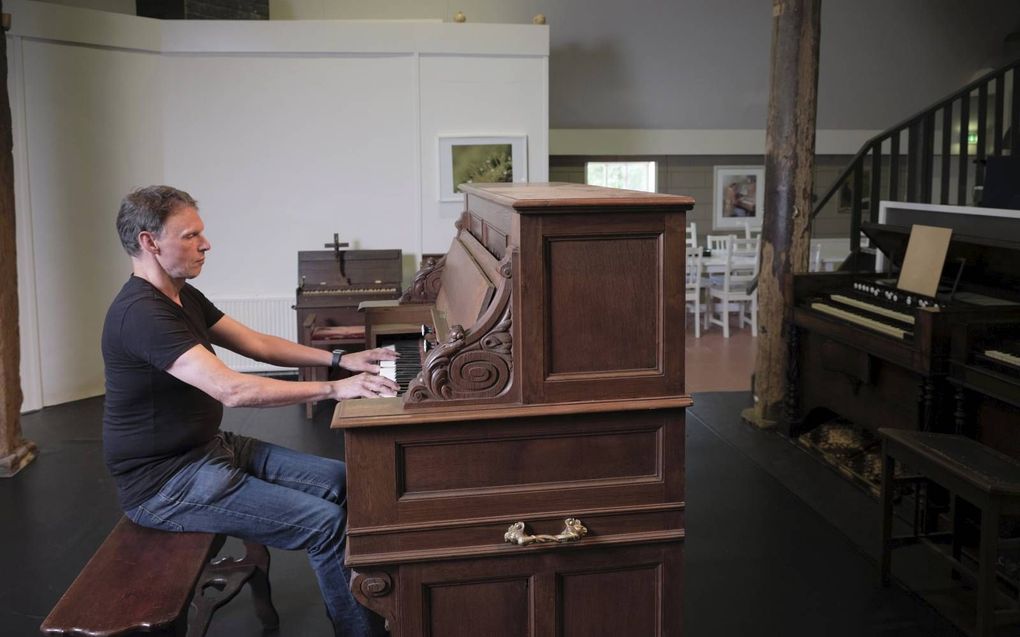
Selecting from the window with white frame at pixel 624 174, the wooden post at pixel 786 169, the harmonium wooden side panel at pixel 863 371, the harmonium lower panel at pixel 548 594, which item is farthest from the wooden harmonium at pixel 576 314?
the window with white frame at pixel 624 174

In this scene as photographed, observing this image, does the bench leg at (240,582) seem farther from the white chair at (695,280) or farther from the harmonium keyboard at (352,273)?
the white chair at (695,280)

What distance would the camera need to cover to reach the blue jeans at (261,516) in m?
2.67

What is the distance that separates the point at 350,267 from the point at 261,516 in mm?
4687

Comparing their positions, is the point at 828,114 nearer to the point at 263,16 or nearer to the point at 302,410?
the point at 263,16

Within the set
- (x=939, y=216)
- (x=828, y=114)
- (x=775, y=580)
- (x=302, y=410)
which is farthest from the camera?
(x=828, y=114)

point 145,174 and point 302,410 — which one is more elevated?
point 145,174

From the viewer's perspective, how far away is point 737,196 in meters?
10.8

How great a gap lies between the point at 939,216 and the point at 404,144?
4094mm

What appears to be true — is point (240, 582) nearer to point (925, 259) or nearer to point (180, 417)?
point (180, 417)

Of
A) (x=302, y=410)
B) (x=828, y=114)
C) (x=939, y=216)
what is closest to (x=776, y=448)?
(x=939, y=216)

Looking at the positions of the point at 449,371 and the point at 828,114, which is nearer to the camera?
the point at 449,371

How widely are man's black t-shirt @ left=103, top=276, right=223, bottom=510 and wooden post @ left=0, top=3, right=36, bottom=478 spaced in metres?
2.97

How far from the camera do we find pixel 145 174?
23.5 ft

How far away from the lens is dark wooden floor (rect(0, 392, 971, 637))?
3.47 m
